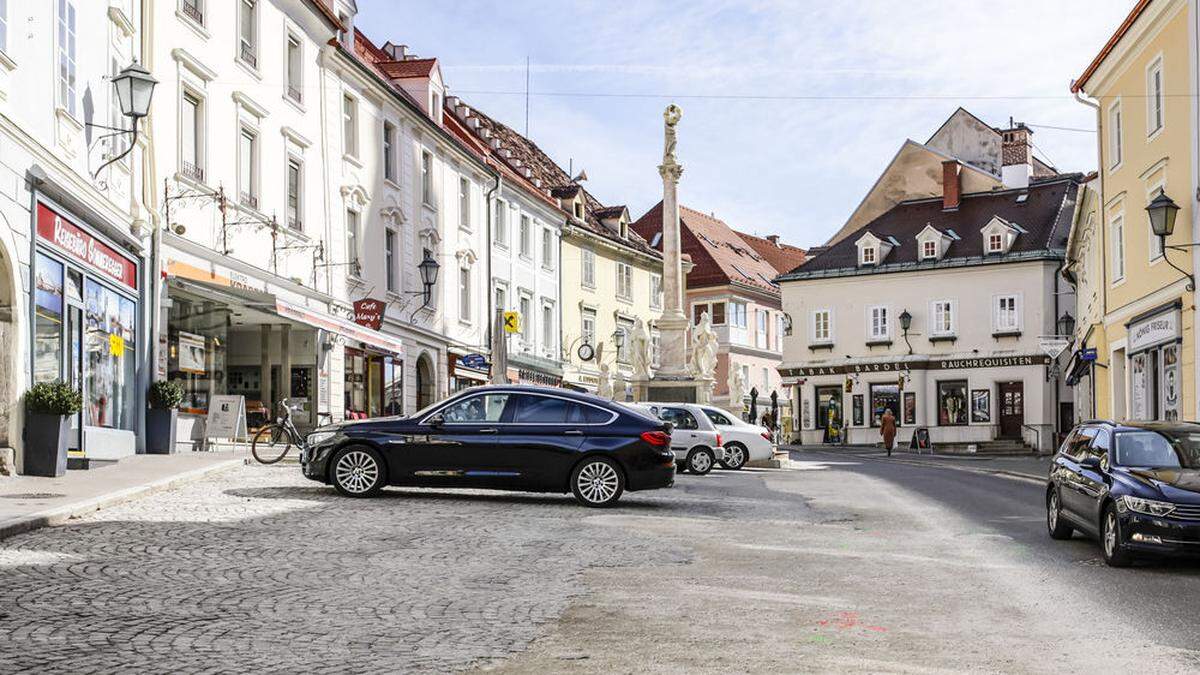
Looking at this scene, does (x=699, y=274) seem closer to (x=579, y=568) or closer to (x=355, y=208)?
(x=355, y=208)

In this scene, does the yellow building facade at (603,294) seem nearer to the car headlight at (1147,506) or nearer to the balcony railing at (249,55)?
the balcony railing at (249,55)

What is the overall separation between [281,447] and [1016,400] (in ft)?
138

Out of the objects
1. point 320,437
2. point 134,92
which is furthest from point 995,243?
point 320,437

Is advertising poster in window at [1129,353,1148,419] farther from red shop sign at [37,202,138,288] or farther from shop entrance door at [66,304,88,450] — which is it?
shop entrance door at [66,304,88,450]

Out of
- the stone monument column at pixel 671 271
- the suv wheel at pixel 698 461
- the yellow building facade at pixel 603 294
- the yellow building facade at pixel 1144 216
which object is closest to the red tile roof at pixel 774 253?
the yellow building facade at pixel 603 294

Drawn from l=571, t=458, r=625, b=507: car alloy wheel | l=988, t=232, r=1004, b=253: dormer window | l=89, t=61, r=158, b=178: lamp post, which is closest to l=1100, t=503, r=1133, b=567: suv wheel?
l=571, t=458, r=625, b=507: car alloy wheel

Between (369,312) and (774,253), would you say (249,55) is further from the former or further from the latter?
(774,253)

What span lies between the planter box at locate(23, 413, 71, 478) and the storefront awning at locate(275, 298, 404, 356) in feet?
25.2

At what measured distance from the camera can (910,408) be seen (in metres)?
60.8

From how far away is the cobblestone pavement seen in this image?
7.34 metres

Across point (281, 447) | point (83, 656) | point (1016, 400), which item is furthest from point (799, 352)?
point (83, 656)

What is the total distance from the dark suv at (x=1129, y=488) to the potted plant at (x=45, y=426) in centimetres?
1169

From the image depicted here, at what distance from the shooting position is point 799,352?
6525cm

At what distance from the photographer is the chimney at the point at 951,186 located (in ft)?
211
